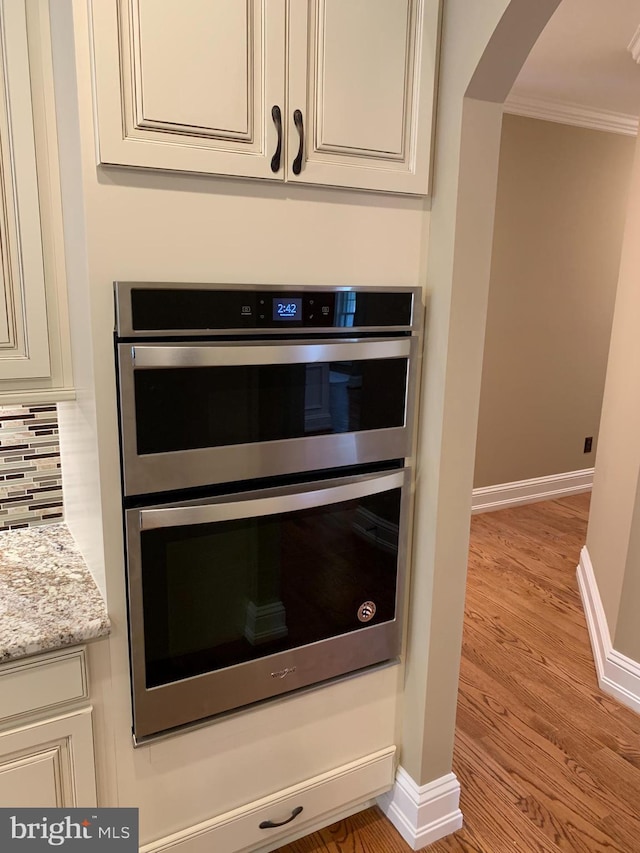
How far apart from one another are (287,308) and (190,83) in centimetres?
46

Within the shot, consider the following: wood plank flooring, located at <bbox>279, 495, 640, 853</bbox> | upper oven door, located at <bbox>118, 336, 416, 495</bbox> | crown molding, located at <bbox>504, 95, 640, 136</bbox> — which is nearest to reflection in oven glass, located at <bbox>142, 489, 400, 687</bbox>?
upper oven door, located at <bbox>118, 336, 416, 495</bbox>

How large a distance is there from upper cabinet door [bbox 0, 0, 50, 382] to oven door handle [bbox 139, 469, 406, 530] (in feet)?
1.44

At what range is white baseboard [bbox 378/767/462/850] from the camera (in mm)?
1856

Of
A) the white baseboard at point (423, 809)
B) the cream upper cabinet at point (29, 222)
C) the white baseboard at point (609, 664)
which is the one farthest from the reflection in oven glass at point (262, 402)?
the white baseboard at point (609, 664)

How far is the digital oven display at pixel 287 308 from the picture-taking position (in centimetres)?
140

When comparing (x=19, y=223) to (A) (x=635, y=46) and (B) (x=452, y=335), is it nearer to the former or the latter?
(B) (x=452, y=335)

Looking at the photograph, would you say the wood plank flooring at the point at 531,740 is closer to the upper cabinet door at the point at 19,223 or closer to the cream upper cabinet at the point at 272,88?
the upper cabinet door at the point at 19,223

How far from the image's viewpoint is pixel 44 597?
4.75 feet

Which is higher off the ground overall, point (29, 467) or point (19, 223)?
point (19, 223)

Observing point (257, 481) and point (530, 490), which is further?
point (530, 490)

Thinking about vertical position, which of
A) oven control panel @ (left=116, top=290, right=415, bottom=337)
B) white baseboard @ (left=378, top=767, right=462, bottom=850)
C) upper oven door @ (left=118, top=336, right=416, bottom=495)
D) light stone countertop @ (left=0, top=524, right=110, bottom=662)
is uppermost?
oven control panel @ (left=116, top=290, right=415, bottom=337)

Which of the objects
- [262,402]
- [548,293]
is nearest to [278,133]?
[262,402]

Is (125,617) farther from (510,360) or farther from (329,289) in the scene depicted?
(510,360)

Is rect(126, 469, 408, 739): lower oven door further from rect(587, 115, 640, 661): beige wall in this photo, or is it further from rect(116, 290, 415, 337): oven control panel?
rect(587, 115, 640, 661): beige wall
